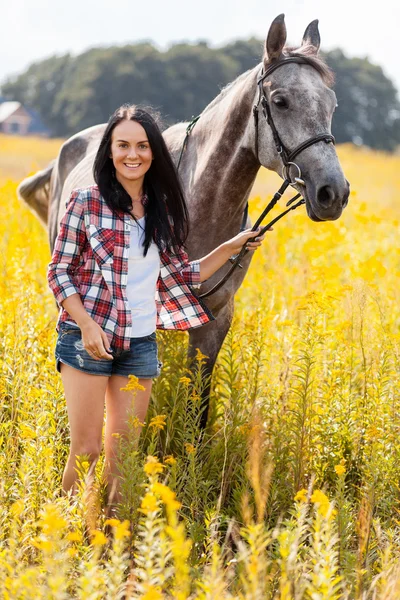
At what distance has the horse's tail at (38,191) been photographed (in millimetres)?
6043

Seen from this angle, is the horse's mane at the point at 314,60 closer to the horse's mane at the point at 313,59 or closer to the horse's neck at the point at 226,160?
the horse's mane at the point at 313,59

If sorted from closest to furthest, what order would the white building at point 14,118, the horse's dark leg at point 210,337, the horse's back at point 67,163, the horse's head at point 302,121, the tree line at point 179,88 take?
1. the horse's head at point 302,121
2. the horse's dark leg at point 210,337
3. the horse's back at point 67,163
4. the tree line at point 179,88
5. the white building at point 14,118

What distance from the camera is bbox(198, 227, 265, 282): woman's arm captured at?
3127 millimetres

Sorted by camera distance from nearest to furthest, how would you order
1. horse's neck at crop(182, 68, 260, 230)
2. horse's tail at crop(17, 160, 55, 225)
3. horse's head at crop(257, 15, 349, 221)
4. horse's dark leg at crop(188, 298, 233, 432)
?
horse's head at crop(257, 15, 349, 221) → horse's neck at crop(182, 68, 260, 230) → horse's dark leg at crop(188, 298, 233, 432) → horse's tail at crop(17, 160, 55, 225)

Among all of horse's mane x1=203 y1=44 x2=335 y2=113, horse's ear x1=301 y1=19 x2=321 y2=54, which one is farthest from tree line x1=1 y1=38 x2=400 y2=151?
horse's mane x1=203 y1=44 x2=335 y2=113

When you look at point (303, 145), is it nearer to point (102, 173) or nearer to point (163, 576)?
point (102, 173)

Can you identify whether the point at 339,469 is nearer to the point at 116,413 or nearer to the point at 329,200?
the point at 116,413

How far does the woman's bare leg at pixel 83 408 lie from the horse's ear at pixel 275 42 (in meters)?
1.70

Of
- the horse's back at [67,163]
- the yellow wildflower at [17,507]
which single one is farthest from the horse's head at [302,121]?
the horse's back at [67,163]

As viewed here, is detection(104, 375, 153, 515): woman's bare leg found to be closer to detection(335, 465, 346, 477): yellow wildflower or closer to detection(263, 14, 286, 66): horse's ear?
detection(335, 465, 346, 477): yellow wildflower

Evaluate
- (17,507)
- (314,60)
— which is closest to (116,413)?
(17,507)

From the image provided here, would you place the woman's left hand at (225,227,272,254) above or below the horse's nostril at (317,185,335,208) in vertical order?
below

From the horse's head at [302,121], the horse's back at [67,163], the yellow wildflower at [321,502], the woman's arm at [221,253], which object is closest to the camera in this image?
the yellow wildflower at [321,502]

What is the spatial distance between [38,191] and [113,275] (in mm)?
3743
